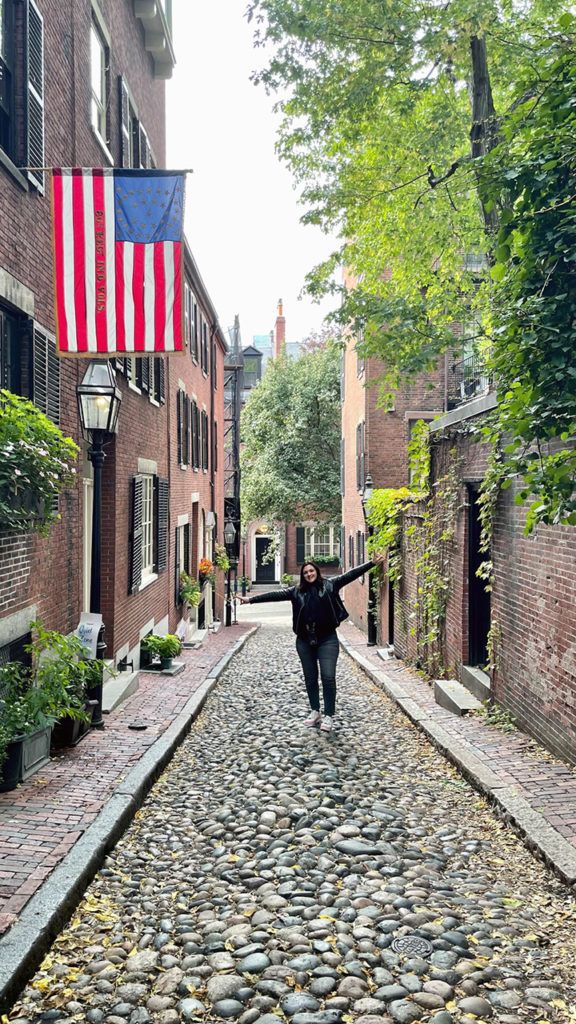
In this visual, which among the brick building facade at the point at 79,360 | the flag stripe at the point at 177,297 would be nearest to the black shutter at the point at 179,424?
the brick building facade at the point at 79,360

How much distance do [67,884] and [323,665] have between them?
4.46 meters

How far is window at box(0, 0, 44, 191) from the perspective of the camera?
7.39 meters

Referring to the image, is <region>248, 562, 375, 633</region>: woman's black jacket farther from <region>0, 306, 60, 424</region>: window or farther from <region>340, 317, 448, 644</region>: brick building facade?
<region>340, 317, 448, 644</region>: brick building facade

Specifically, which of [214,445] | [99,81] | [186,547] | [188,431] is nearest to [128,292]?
[99,81]

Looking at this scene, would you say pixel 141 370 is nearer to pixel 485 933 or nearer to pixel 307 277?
pixel 307 277

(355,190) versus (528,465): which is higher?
(355,190)

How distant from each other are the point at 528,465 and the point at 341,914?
10.9 ft

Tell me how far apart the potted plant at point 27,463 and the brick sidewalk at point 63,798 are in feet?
6.42

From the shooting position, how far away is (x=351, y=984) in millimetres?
3500

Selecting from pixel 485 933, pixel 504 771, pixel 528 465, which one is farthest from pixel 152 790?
pixel 528 465

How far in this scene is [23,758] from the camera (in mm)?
6145

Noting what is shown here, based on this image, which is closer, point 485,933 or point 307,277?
point 485,933

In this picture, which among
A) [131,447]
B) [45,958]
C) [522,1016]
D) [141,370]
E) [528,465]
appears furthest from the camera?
[141,370]

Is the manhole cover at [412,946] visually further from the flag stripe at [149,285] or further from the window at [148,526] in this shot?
the window at [148,526]
